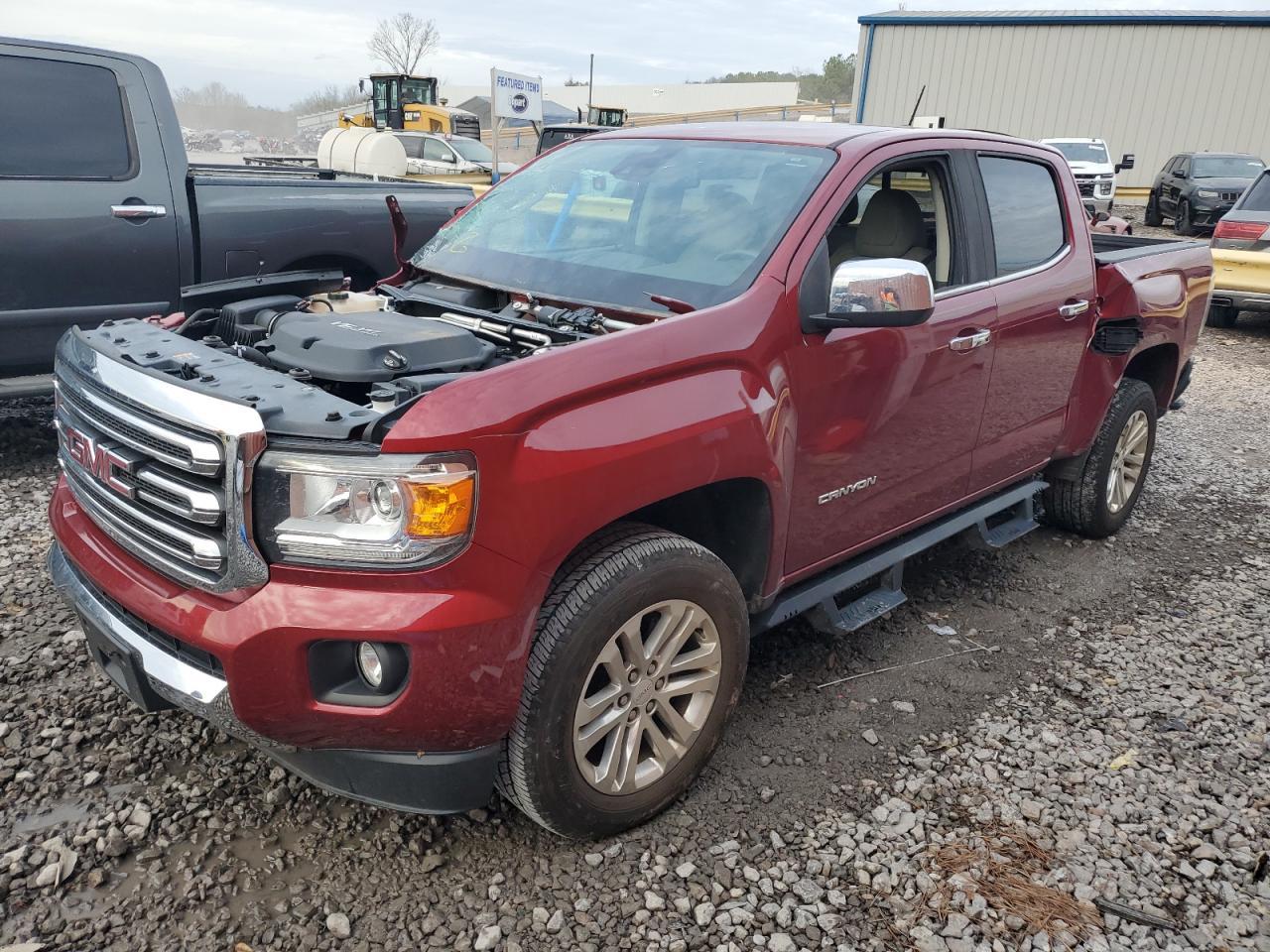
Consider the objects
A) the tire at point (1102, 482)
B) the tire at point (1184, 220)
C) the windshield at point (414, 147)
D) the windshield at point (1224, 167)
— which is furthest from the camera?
the windshield at point (414, 147)

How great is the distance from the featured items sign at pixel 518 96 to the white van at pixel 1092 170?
34.6ft

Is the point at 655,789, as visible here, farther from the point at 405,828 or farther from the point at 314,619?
the point at 314,619

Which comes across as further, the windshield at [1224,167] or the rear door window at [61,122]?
the windshield at [1224,167]

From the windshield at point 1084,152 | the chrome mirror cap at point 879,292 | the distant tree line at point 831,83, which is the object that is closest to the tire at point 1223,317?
the chrome mirror cap at point 879,292

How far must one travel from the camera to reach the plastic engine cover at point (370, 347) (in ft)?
8.25

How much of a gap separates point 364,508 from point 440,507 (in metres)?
0.17

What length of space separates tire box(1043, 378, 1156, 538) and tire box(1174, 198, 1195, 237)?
1645 cm

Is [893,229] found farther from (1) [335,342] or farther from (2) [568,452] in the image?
(1) [335,342]

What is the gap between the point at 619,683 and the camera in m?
2.47

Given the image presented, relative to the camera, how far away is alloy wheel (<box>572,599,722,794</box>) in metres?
2.44

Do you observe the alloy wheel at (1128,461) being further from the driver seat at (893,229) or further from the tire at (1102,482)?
the driver seat at (893,229)

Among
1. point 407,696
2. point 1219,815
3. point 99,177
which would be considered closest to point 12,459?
point 99,177

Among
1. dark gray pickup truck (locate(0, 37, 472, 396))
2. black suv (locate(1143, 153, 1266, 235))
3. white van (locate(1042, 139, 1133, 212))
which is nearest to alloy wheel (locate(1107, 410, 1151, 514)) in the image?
dark gray pickup truck (locate(0, 37, 472, 396))

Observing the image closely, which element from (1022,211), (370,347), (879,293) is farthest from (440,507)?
(1022,211)
